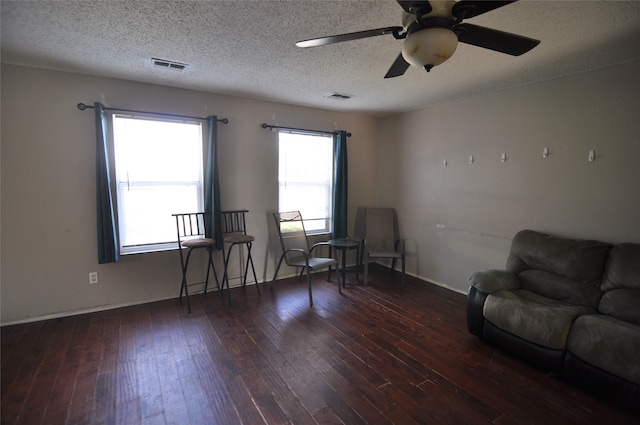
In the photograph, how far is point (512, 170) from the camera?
329 cm

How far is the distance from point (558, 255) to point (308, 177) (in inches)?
120

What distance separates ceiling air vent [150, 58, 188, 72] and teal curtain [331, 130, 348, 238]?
2324mm

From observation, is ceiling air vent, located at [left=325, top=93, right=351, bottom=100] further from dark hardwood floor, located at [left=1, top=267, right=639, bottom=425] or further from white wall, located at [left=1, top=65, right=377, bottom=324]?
dark hardwood floor, located at [left=1, top=267, right=639, bottom=425]

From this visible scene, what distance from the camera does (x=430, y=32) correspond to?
135 cm

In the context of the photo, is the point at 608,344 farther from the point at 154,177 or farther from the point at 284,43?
the point at 154,177

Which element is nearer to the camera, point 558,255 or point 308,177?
point 558,255

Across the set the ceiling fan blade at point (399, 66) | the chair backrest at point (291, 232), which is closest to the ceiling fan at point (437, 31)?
the ceiling fan blade at point (399, 66)

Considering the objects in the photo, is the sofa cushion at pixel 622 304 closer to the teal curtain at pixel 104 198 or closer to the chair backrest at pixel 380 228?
the chair backrest at pixel 380 228

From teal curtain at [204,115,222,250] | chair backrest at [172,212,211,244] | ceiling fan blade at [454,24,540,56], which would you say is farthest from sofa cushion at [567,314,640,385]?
chair backrest at [172,212,211,244]

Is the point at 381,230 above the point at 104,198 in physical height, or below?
below

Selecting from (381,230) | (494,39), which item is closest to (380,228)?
(381,230)

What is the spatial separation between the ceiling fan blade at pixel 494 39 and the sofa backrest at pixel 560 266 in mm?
1931

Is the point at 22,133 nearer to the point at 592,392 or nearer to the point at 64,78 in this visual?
the point at 64,78

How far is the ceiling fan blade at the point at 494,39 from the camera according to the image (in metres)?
1.45
